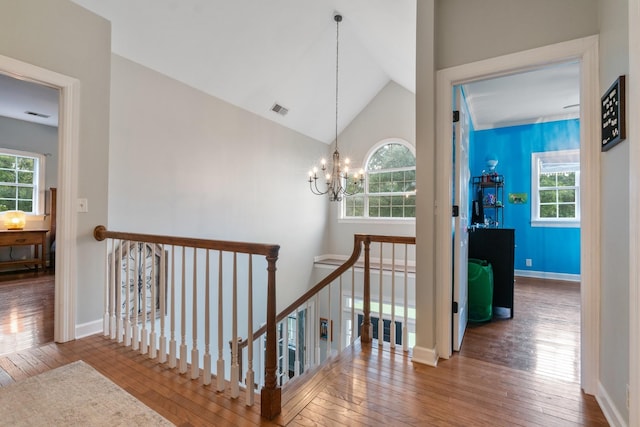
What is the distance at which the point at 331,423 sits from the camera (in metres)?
1.61

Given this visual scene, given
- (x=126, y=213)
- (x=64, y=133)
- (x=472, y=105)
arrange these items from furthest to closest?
(x=472, y=105), (x=126, y=213), (x=64, y=133)

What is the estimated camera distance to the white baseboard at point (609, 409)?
1.48m

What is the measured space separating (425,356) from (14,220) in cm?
663

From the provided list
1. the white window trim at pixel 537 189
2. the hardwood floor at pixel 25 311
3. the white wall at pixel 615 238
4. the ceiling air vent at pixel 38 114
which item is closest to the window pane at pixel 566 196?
the white window trim at pixel 537 189

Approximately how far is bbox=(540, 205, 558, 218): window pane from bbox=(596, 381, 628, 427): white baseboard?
4.62 meters

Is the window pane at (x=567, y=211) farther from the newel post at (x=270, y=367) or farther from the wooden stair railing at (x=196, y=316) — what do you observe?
the newel post at (x=270, y=367)

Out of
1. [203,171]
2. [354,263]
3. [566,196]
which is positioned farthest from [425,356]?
[566,196]

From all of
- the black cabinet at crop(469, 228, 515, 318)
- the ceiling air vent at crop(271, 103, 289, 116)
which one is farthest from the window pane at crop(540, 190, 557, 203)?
the ceiling air vent at crop(271, 103, 289, 116)

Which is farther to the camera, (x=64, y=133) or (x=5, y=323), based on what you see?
(x=5, y=323)

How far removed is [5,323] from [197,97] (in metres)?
3.16

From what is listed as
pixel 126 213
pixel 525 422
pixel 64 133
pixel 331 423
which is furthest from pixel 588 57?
A: pixel 126 213

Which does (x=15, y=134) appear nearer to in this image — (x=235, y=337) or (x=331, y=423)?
(x=235, y=337)

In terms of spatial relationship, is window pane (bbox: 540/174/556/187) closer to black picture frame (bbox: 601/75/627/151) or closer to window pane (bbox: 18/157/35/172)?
black picture frame (bbox: 601/75/627/151)

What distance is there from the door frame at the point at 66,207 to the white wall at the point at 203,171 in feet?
1.90
